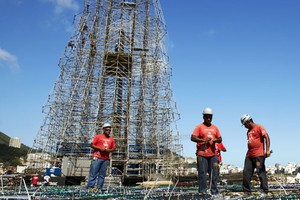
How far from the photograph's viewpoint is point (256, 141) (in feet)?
16.9

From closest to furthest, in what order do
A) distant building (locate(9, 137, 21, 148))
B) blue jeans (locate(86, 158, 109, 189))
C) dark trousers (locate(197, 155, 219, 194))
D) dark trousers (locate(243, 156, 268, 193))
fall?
1. dark trousers (locate(197, 155, 219, 194))
2. dark trousers (locate(243, 156, 268, 193))
3. blue jeans (locate(86, 158, 109, 189))
4. distant building (locate(9, 137, 21, 148))

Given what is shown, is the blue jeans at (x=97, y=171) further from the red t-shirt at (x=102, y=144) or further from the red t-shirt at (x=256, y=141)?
the red t-shirt at (x=256, y=141)

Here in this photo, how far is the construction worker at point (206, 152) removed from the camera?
4.88m

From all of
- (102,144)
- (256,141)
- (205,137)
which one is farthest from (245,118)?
(102,144)

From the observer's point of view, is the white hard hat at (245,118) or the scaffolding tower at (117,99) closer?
the white hard hat at (245,118)

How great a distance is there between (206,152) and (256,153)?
0.82 meters

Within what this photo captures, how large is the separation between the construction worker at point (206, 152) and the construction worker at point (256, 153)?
0.56m

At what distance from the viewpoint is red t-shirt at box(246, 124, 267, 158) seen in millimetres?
5082

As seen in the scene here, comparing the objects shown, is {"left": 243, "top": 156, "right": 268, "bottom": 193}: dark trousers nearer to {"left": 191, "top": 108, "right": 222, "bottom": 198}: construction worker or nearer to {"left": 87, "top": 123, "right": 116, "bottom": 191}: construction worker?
{"left": 191, "top": 108, "right": 222, "bottom": 198}: construction worker

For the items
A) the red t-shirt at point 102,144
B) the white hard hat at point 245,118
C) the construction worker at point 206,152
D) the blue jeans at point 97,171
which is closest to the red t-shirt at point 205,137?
the construction worker at point 206,152

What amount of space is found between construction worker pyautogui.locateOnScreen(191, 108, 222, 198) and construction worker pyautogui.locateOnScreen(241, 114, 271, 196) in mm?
558

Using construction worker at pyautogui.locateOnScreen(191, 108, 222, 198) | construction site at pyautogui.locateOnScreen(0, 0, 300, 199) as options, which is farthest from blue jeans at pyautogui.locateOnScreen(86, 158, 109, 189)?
construction site at pyautogui.locateOnScreen(0, 0, 300, 199)

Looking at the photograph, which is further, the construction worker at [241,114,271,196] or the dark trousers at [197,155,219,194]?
the construction worker at [241,114,271,196]

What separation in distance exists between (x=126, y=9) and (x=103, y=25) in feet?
7.85
